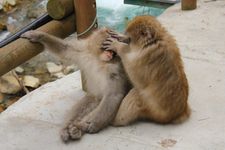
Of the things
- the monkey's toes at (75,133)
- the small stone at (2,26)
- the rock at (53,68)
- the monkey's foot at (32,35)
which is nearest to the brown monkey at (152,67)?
the monkey's toes at (75,133)

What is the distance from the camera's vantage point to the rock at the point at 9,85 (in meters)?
7.15

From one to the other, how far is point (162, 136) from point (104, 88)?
1.57ft

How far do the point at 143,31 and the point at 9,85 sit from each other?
445cm

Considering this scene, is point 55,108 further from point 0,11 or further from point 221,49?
point 0,11

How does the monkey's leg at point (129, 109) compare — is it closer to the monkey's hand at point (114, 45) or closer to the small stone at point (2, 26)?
the monkey's hand at point (114, 45)

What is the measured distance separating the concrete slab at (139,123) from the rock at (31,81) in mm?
3033

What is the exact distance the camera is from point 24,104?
12.3 ft

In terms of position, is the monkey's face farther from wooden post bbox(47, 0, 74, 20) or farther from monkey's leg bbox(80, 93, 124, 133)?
wooden post bbox(47, 0, 74, 20)

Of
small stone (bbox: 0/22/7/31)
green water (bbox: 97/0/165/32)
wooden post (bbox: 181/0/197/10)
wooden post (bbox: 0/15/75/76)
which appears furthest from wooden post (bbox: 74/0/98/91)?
small stone (bbox: 0/22/7/31)

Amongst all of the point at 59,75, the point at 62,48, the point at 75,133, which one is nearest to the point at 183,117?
the point at 75,133

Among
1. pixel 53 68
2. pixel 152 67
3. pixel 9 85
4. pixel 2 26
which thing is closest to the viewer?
pixel 152 67

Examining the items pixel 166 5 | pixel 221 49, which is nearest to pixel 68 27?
pixel 221 49

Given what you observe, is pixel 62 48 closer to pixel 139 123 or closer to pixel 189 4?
pixel 139 123

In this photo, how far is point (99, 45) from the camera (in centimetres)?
334
